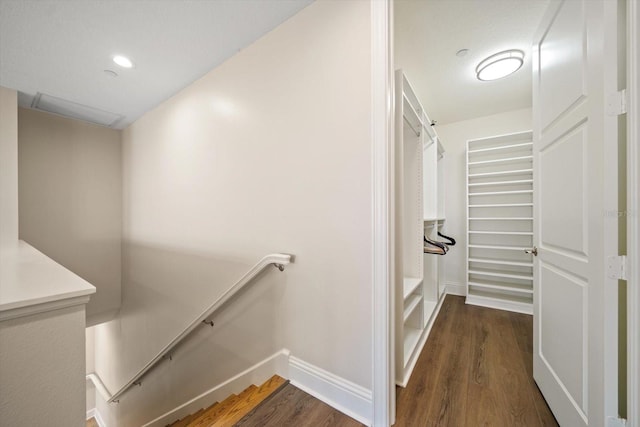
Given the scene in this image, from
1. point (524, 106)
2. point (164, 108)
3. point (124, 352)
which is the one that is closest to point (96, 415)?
point (124, 352)

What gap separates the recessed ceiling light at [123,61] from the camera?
2.06 metres

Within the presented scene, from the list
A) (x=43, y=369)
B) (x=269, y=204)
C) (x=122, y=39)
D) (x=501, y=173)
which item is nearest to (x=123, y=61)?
(x=122, y=39)

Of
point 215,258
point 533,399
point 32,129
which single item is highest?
point 32,129

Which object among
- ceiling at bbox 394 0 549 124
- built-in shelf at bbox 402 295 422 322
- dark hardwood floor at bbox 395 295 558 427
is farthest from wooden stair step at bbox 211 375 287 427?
ceiling at bbox 394 0 549 124

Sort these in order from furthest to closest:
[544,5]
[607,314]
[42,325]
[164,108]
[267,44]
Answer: [164,108]
[267,44]
[544,5]
[607,314]
[42,325]

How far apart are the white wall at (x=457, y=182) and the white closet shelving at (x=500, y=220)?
0.12m

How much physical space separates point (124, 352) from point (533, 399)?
485 centimetres

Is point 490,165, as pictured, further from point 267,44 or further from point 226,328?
point 226,328

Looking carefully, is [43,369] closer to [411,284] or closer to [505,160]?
[411,284]

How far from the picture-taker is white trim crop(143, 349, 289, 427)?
1629mm

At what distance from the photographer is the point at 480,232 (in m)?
3.12

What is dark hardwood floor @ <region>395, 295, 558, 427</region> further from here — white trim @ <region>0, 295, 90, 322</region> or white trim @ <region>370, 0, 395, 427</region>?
white trim @ <region>0, 295, 90, 322</region>

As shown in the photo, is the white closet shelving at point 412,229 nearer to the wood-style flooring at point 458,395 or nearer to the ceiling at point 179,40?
the wood-style flooring at point 458,395

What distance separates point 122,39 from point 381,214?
2.41 meters
